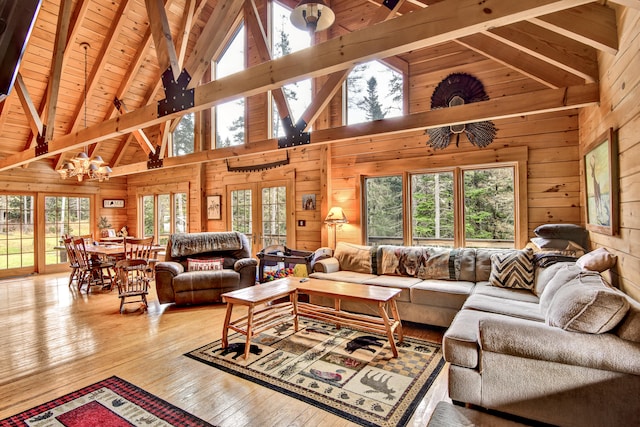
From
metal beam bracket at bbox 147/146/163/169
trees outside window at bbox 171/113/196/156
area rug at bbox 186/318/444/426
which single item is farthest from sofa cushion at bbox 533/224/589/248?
trees outside window at bbox 171/113/196/156

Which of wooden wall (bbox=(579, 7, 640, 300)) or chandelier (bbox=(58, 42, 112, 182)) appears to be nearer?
wooden wall (bbox=(579, 7, 640, 300))

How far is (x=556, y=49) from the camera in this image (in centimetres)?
301

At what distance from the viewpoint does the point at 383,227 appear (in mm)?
5254

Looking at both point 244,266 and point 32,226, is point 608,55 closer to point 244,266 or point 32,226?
point 244,266

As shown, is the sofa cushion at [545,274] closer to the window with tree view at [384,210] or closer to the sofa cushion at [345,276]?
the sofa cushion at [345,276]

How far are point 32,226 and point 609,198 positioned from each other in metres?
10.5

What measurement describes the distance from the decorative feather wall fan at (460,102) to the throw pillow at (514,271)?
156 centimetres

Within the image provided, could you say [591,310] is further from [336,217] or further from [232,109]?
[232,109]

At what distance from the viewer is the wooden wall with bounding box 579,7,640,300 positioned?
211cm

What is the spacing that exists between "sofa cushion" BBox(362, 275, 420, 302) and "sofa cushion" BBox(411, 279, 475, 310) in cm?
8

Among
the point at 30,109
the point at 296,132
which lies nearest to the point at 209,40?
the point at 296,132

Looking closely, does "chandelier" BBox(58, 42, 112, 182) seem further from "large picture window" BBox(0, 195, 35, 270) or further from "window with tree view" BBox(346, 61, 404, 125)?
"window with tree view" BBox(346, 61, 404, 125)

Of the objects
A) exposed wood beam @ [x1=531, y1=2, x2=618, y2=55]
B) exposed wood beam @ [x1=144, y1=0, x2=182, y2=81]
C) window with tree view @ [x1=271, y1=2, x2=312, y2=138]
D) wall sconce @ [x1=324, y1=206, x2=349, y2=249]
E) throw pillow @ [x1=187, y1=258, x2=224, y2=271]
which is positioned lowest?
throw pillow @ [x1=187, y1=258, x2=224, y2=271]

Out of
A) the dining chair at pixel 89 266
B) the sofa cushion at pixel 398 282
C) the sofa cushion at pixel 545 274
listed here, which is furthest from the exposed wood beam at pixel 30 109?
the sofa cushion at pixel 545 274
